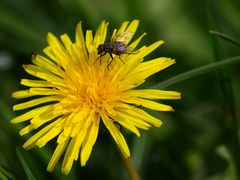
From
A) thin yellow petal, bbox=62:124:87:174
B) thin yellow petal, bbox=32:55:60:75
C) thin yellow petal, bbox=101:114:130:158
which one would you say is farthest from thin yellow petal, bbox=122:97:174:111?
thin yellow petal, bbox=32:55:60:75

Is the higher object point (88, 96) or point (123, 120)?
point (88, 96)

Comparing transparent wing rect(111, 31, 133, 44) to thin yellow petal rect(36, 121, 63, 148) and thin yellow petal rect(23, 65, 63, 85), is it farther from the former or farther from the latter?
thin yellow petal rect(36, 121, 63, 148)

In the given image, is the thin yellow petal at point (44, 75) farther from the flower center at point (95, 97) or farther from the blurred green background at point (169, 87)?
the blurred green background at point (169, 87)

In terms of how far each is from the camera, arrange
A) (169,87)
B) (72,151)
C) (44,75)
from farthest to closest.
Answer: (169,87)
(44,75)
(72,151)

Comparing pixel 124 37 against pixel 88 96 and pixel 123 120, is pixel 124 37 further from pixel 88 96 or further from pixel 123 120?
pixel 123 120

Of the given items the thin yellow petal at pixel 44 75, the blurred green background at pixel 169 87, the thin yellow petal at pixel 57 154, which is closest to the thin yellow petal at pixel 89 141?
the thin yellow petal at pixel 57 154

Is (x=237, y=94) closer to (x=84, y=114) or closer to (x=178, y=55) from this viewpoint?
(x=178, y=55)

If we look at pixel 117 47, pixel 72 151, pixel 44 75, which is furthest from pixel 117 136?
pixel 44 75
